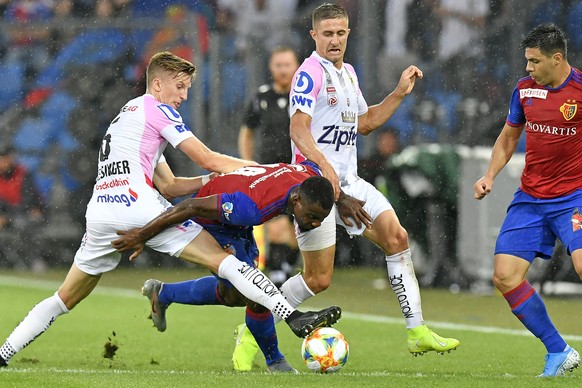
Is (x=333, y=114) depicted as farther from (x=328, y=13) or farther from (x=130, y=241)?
(x=130, y=241)

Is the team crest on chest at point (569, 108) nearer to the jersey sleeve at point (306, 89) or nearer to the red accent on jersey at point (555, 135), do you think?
the red accent on jersey at point (555, 135)

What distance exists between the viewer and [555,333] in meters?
7.95

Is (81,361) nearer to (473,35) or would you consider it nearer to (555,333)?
(555,333)

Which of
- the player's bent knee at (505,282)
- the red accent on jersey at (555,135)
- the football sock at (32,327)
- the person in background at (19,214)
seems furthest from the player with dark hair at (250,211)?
the person in background at (19,214)

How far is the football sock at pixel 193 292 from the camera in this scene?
837cm

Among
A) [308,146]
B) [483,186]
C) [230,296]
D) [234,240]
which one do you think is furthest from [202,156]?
[483,186]

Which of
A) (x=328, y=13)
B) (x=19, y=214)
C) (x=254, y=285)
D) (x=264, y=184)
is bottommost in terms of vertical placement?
(x=19, y=214)

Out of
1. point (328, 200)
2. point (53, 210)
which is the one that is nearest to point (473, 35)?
point (53, 210)

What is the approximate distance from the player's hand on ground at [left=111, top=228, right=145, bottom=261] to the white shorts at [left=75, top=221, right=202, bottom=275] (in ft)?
0.22

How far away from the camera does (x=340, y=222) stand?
8.55m

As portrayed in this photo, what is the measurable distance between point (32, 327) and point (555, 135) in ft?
11.2

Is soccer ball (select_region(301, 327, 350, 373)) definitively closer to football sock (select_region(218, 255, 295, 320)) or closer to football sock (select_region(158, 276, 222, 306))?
football sock (select_region(218, 255, 295, 320))

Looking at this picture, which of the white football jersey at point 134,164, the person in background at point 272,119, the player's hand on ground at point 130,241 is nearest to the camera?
the player's hand on ground at point 130,241

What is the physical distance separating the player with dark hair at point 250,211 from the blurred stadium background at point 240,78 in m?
7.20
